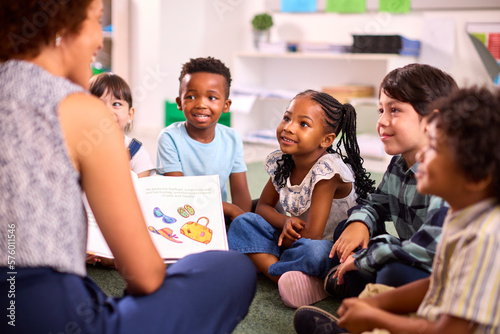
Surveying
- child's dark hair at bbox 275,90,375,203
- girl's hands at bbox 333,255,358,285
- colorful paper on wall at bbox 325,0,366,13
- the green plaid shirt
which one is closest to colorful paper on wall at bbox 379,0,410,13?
colorful paper on wall at bbox 325,0,366,13

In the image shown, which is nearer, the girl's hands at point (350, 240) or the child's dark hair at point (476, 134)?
the child's dark hair at point (476, 134)

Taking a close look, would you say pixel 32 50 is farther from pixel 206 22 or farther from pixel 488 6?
pixel 206 22

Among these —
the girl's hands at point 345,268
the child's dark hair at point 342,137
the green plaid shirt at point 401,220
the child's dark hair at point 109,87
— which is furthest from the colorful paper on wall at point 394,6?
the girl's hands at point 345,268

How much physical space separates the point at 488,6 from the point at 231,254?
2511mm

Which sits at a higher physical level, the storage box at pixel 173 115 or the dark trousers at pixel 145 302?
the dark trousers at pixel 145 302

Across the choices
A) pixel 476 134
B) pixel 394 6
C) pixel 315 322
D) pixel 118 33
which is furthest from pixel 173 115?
pixel 476 134

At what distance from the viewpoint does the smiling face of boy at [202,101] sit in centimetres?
160

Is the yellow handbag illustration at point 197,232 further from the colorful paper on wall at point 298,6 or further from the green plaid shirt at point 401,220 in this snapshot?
the colorful paper on wall at point 298,6

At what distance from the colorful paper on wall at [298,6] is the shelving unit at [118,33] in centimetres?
112

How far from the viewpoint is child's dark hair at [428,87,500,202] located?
0.65 meters

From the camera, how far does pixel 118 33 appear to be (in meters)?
3.66

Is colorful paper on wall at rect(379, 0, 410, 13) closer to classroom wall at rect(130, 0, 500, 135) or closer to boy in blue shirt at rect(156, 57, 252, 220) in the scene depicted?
classroom wall at rect(130, 0, 500, 135)

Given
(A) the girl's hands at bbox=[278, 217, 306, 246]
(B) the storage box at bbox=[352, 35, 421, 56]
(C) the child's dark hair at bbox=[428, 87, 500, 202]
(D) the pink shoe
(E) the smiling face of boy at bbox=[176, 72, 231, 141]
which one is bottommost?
(D) the pink shoe

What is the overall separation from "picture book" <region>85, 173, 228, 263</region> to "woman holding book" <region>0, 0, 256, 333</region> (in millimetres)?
393
